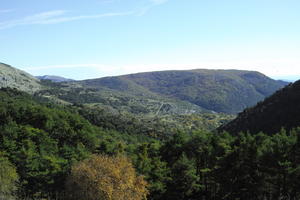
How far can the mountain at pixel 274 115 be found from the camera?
87.9m

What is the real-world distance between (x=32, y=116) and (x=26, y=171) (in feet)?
141

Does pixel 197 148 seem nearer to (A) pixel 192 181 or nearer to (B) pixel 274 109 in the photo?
(A) pixel 192 181

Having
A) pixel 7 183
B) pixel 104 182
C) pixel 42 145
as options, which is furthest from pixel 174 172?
pixel 42 145

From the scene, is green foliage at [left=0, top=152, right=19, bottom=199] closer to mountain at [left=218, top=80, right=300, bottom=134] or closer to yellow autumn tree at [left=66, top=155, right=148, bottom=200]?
yellow autumn tree at [left=66, top=155, right=148, bottom=200]

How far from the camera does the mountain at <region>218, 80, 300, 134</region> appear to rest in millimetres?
87875

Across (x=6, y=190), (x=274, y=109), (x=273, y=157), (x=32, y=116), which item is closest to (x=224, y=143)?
(x=273, y=157)

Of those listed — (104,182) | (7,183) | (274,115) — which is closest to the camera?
(104,182)

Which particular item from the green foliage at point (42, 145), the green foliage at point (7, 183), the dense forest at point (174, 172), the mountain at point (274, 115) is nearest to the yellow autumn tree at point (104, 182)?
the dense forest at point (174, 172)

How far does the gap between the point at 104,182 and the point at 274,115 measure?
75.5 m

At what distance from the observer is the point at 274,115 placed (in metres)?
96.2

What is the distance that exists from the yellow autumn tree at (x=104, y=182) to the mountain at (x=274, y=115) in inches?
2313

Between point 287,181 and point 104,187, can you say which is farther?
point 287,181

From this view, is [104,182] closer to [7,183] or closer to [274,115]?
[7,183]

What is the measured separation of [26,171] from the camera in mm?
55469
